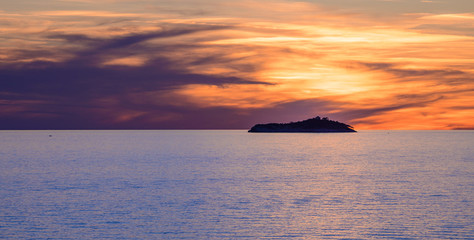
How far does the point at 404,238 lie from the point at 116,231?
19.2 meters

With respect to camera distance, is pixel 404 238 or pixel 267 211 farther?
pixel 267 211

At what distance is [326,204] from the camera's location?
46.3 m

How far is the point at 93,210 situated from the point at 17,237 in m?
10.3

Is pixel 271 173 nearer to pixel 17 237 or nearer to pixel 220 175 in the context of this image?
pixel 220 175

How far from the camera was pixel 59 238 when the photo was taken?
1312 inches

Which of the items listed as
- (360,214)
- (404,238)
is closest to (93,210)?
(360,214)

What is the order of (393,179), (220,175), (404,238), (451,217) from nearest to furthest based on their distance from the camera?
(404,238) → (451,217) → (393,179) → (220,175)

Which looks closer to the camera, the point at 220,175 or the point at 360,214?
the point at 360,214

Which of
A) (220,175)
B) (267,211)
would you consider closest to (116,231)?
(267,211)

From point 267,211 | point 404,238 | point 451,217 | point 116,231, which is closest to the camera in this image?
point 404,238

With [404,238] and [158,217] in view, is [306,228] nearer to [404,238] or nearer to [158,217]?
[404,238]

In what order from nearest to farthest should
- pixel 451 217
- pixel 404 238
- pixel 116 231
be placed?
pixel 404 238 < pixel 116 231 < pixel 451 217

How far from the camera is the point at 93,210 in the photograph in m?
43.4

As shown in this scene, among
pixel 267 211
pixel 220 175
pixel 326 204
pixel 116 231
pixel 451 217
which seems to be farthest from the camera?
pixel 220 175
